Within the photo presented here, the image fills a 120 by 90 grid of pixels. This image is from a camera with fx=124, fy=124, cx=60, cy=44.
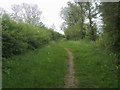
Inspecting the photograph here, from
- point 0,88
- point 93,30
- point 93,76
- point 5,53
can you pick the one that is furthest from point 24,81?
Result: point 93,30

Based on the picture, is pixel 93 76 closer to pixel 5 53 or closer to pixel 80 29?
pixel 5 53

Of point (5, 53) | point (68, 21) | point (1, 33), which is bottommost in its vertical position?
point (5, 53)

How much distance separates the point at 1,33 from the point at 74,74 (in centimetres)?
495

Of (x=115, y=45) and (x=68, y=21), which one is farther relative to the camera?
(x=68, y=21)

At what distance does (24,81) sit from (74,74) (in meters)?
2.63

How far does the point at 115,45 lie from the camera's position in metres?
→ 7.78

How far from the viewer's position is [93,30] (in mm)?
22422

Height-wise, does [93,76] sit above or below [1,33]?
below

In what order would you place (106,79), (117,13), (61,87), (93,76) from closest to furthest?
(61,87)
(106,79)
(93,76)
(117,13)

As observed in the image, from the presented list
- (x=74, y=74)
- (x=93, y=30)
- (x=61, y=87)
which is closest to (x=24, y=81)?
(x=61, y=87)

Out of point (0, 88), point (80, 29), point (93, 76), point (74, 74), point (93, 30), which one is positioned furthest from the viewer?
point (80, 29)

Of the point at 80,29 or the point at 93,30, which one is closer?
the point at 93,30

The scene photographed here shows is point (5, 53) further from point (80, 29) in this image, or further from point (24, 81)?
point (80, 29)

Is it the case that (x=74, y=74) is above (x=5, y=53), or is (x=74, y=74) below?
below
